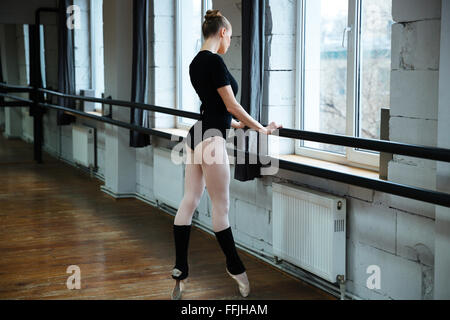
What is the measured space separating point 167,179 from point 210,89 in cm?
237

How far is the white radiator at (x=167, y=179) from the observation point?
509cm

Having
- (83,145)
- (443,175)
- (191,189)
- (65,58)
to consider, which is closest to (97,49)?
(65,58)

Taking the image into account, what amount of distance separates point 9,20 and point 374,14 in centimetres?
594

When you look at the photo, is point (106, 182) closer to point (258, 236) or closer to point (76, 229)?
point (76, 229)

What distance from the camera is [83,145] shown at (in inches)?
293

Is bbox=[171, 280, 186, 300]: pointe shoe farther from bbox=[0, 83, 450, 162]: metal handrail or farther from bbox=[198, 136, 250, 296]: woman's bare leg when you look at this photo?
bbox=[0, 83, 450, 162]: metal handrail

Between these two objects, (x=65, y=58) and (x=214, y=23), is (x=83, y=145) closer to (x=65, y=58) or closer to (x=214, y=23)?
(x=65, y=58)

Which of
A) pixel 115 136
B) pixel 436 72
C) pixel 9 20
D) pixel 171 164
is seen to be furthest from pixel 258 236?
pixel 9 20

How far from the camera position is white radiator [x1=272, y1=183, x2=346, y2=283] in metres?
3.26

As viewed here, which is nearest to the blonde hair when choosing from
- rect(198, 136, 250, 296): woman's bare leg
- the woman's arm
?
the woman's arm

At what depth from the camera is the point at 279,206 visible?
3707 millimetres

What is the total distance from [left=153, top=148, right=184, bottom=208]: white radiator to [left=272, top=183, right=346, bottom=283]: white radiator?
1.49 metres

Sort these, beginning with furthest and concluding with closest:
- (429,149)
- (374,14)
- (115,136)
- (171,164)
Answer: (115,136) < (171,164) < (374,14) < (429,149)

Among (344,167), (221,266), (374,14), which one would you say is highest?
(374,14)
